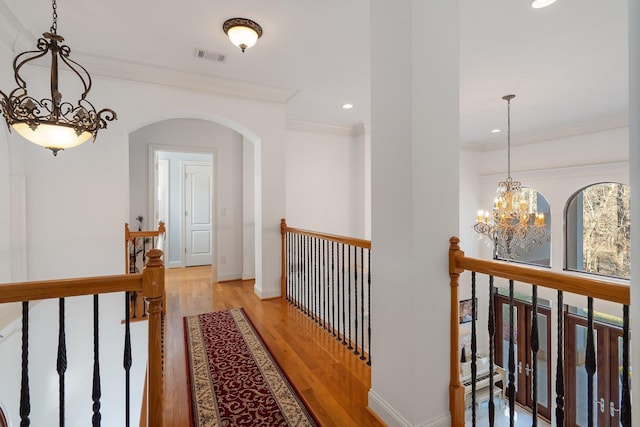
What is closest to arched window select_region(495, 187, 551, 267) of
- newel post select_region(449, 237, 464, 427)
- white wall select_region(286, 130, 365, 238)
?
white wall select_region(286, 130, 365, 238)

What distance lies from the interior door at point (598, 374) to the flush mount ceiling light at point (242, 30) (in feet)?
20.5

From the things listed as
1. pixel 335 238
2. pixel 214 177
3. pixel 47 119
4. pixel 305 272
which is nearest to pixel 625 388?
A: pixel 335 238

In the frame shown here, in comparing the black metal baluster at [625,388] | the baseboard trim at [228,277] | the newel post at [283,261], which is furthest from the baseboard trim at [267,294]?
the black metal baluster at [625,388]

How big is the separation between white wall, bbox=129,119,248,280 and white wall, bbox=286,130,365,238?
89 cm

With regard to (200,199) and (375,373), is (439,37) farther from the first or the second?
(200,199)

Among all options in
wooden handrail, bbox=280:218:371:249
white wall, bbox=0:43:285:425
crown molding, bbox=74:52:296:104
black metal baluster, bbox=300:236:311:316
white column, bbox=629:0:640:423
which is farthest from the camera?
black metal baluster, bbox=300:236:311:316

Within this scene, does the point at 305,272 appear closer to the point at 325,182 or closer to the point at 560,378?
the point at 325,182

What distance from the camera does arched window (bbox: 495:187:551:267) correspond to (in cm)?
585

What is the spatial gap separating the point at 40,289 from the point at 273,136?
3181 millimetres

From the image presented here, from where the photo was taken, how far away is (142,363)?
3.33 metres

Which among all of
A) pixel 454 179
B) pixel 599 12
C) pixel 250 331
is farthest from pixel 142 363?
pixel 599 12

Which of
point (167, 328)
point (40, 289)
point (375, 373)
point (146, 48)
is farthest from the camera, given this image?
point (167, 328)

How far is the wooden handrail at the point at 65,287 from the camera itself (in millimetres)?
1188

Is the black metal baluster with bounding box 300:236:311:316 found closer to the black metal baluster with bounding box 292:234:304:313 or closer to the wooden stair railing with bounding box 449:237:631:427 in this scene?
the black metal baluster with bounding box 292:234:304:313
